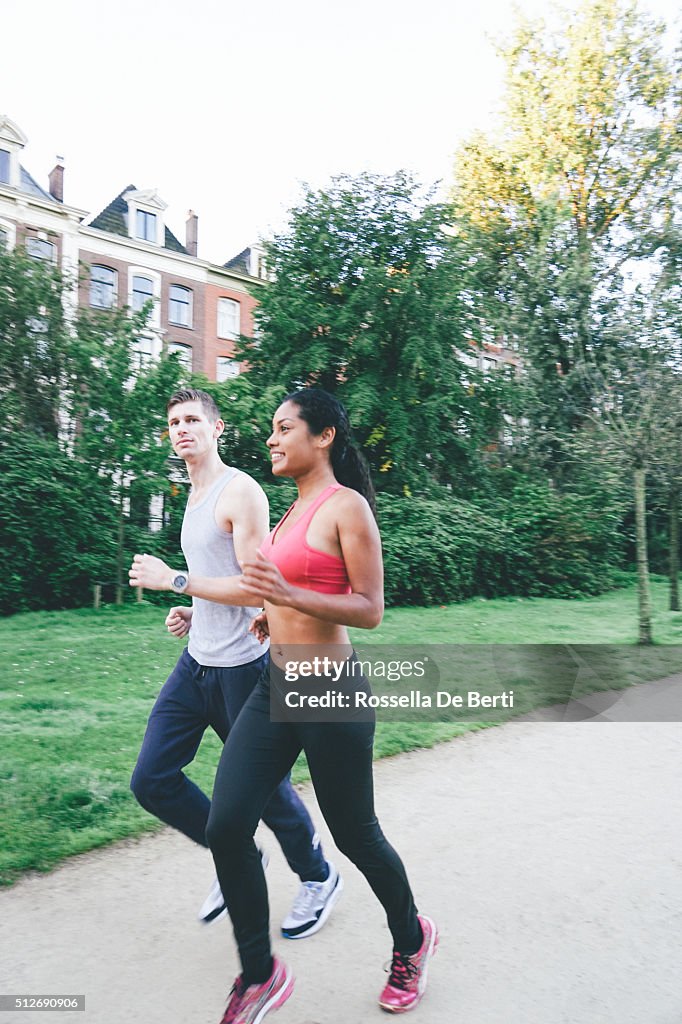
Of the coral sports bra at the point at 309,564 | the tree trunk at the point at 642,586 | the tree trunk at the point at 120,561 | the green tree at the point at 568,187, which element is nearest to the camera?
the coral sports bra at the point at 309,564

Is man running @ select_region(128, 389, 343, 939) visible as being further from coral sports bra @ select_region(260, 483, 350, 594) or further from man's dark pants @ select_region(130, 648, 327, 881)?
coral sports bra @ select_region(260, 483, 350, 594)

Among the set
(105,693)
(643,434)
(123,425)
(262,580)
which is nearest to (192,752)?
(262,580)

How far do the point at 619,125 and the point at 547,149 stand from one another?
219cm

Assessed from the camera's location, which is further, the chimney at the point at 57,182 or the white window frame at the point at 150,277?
the white window frame at the point at 150,277

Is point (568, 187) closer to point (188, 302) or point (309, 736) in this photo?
point (188, 302)

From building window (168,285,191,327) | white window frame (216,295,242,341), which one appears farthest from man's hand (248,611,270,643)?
white window frame (216,295,242,341)

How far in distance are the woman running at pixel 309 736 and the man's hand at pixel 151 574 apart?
0.36 metres

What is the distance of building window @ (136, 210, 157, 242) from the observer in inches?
1372

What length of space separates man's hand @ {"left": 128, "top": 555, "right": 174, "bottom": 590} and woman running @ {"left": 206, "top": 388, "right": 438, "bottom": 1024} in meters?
0.36

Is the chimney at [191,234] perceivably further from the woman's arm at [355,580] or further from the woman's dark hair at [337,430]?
the woman's arm at [355,580]

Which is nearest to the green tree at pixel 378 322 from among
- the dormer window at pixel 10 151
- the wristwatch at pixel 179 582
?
the dormer window at pixel 10 151

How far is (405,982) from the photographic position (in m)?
2.81

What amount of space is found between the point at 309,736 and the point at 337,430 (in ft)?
3.16

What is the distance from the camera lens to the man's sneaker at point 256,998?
2.59 meters
